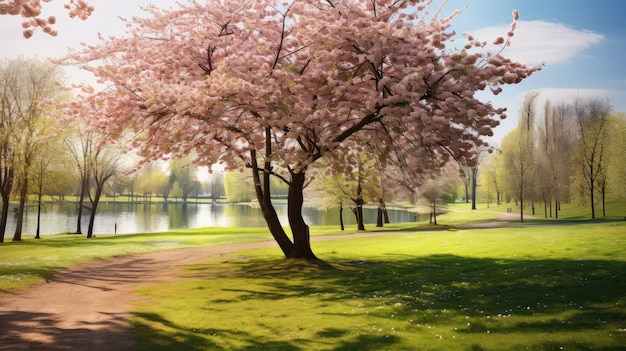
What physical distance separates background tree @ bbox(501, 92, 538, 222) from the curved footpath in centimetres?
4410

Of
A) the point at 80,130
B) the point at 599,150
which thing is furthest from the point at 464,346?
the point at 599,150

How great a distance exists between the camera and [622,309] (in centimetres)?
1172

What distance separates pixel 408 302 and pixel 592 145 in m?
52.2

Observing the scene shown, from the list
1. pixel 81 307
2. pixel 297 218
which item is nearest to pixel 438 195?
pixel 297 218

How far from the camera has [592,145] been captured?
57000 millimetres

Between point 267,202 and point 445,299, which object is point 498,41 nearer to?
point 445,299

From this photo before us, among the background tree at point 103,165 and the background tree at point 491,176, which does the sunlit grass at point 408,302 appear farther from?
the background tree at point 491,176

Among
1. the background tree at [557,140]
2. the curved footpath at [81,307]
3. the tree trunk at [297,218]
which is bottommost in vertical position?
the curved footpath at [81,307]

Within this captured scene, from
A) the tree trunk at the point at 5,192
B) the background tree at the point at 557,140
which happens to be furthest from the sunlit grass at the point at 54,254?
the background tree at the point at 557,140

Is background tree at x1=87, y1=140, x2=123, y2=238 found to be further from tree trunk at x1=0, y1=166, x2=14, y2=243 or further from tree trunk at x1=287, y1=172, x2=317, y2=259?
tree trunk at x1=287, y1=172, x2=317, y2=259

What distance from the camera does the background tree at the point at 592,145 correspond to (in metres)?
55.6

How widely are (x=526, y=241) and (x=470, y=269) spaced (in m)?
8.21

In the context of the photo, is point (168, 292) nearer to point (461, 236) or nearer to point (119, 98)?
point (119, 98)

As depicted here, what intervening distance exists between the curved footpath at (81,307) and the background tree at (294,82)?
594 centimetres
